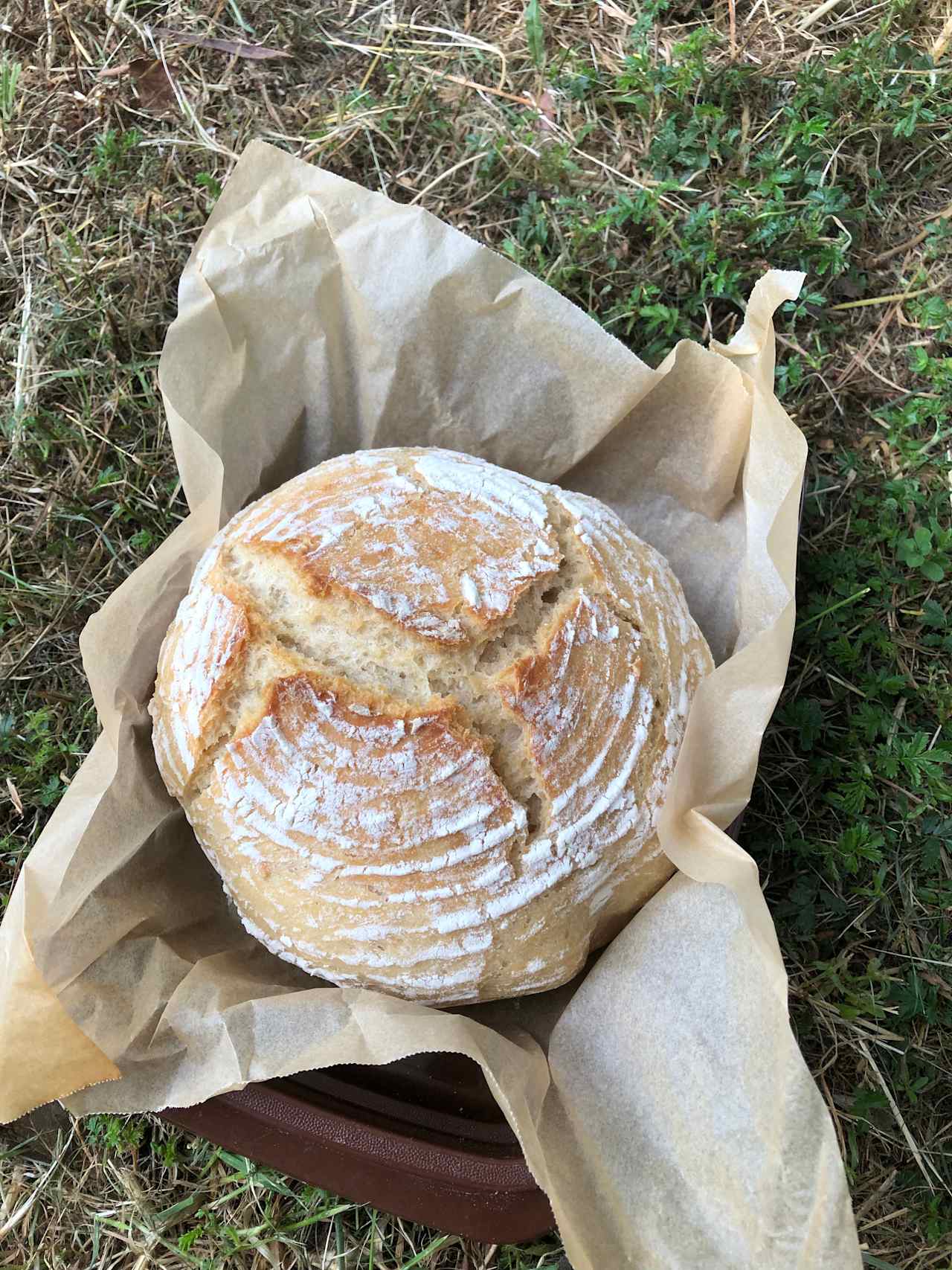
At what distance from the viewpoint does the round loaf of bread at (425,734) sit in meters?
1.13

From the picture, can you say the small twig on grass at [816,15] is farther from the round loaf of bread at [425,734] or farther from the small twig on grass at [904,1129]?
the small twig on grass at [904,1129]

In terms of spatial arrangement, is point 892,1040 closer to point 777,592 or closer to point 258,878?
point 777,592

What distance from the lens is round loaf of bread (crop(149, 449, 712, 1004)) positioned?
1.13 meters

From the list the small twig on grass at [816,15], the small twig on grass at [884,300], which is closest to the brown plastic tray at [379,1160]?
the small twig on grass at [884,300]

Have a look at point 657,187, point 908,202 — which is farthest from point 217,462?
point 908,202

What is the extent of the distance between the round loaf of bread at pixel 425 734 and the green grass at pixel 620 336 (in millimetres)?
433

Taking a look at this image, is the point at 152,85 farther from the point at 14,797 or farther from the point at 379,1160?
the point at 379,1160

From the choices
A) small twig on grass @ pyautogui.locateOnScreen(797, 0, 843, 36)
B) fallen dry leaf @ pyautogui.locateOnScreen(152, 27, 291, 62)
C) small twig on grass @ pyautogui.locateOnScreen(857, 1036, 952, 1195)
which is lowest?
small twig on grass @ pyautogui.locateOnScreen(857, 1036, 952, 1195)

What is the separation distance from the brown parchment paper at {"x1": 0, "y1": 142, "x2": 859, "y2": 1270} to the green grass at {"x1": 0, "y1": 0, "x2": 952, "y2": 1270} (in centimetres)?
28

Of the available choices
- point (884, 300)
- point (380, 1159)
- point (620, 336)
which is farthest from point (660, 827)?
point (884, 300)

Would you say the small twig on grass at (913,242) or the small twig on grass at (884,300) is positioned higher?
the small twig on grass at (913,242)

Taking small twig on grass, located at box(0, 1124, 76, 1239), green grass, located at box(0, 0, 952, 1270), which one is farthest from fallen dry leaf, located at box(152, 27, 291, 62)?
small twig on grass, located at box(0, 1124, 76, 1239)

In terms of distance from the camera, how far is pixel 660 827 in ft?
3.58

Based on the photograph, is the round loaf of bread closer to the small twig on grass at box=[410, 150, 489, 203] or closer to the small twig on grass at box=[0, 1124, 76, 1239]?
the small twig on grass at box=[0, 1124, 76, 1239]
